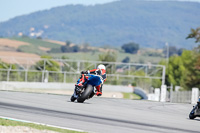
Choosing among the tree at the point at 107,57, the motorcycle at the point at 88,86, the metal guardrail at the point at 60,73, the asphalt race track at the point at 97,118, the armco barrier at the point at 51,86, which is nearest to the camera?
the asphalt race track at the point at 97,118

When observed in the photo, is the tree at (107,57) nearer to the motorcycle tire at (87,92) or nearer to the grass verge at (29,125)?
the motorcycle tire at (87,92)

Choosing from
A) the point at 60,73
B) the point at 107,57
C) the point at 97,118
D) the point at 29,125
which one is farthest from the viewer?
the point at 107,57

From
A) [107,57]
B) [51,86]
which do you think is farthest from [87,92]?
[107,57]

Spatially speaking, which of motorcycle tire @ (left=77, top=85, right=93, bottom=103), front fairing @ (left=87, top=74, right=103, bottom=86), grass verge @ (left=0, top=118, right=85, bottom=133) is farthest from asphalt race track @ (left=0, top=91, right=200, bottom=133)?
front fairing @ (left=87, top=74, right=103, bottom=86)

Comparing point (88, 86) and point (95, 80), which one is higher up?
point (95, 80)

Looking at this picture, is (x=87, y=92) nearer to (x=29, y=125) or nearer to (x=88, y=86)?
(x=88, y=86)

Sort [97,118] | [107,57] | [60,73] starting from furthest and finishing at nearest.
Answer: [107,57] → [60,73] → [97,118]

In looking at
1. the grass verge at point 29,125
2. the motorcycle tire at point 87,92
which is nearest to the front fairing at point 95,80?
the motorcycle tire at point 87,92

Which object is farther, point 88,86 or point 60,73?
→ point 60,73

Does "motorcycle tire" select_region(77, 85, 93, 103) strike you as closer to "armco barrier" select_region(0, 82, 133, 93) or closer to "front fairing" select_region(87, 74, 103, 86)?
"front fairing" select_region(87, 74, 103, 86)

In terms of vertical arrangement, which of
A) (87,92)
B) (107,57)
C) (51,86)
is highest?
(107,57)

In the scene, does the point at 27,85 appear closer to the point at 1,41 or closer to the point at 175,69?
the point at 175,69

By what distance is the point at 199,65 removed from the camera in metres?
56.8

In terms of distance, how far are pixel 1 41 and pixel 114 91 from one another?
134179mm
